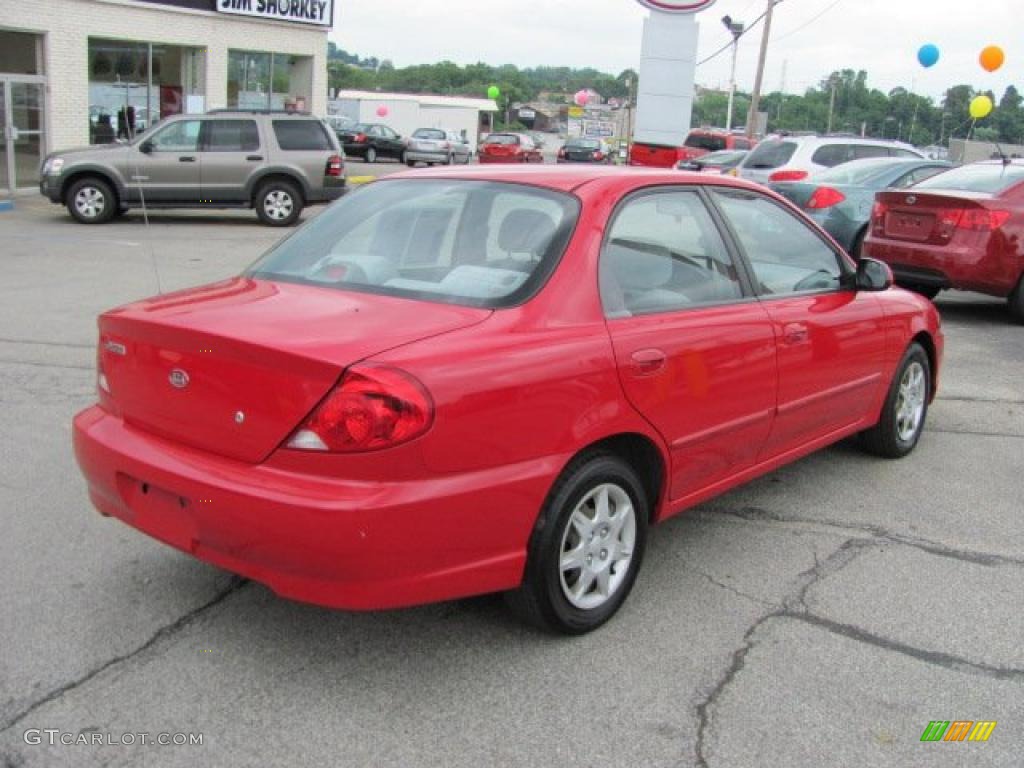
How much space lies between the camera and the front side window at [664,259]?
3718 mm

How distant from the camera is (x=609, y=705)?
313 centimetres

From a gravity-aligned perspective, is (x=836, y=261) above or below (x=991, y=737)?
above

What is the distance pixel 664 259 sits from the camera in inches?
157

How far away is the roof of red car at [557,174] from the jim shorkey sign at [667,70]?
20559 millimetres

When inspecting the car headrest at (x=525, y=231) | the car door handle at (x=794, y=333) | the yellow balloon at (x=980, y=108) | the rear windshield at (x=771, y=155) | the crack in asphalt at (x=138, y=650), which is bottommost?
the crack in asphalt at (x=138, y=650)

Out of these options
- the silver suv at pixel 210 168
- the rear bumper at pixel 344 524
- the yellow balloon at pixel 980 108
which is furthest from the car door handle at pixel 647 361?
the yellow balloon at pixel 980 108

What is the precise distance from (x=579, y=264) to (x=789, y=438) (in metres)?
1.55

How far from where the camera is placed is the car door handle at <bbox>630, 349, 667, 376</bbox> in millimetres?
3545

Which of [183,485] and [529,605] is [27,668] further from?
[529,605]

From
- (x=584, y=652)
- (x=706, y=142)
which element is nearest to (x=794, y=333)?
(x=584, y=652)

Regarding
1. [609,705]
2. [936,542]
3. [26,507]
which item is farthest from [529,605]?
[26,507]

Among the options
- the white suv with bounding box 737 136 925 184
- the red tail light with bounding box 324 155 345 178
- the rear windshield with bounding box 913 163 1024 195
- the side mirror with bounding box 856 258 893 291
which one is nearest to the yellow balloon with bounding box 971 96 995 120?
the white suv with bounding box 737 136 925 184

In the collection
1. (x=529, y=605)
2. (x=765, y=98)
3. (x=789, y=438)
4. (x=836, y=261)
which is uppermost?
(x=765, y=98)

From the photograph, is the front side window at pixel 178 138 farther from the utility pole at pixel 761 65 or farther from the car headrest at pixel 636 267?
the utility pole at pixel 761 65
